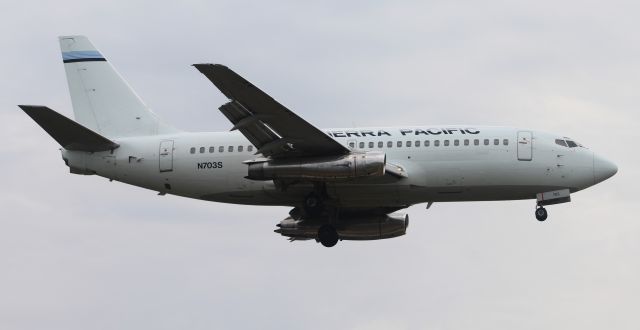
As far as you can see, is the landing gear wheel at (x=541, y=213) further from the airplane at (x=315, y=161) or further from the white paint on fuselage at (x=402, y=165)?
the white paint on fuselage at (x=402, y=165)

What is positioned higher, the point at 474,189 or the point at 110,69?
the point at 110,69

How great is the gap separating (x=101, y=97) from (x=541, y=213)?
19.9m

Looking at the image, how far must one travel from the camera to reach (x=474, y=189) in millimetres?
53781

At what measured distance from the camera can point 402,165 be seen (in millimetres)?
53969

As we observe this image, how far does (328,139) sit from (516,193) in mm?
8206

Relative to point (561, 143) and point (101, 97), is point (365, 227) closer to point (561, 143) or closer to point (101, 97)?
point (561, 143)

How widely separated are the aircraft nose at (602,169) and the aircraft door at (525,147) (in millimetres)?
2811

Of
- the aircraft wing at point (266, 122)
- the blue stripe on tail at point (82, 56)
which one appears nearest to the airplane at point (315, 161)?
the aircraft wing at point (266, 122)

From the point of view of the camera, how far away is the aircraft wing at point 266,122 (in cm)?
4891

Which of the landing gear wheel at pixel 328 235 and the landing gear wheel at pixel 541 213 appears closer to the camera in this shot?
the landing gear wheel at pixel 541 213

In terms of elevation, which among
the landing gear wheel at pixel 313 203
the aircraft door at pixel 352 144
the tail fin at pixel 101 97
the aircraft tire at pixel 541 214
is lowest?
the aircraft tire at pixel 541 214

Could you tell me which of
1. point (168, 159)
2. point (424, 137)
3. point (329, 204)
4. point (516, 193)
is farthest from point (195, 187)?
point (516, 193)

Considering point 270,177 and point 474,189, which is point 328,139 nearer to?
point 270,177

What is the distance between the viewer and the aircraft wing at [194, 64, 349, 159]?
4891 centimetres
